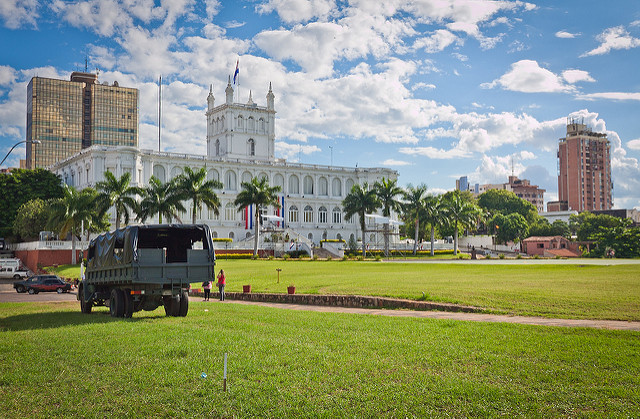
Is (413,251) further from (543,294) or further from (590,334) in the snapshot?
(590,334)

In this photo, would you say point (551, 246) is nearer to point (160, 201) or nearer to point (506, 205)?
point (506, 205)

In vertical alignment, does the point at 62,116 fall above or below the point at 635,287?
above

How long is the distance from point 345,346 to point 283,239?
236 feet

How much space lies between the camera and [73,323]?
17.8m

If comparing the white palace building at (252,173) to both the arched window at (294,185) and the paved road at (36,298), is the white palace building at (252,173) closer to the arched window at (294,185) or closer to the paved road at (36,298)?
the arched window at (294,185)

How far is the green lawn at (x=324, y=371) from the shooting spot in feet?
28.8

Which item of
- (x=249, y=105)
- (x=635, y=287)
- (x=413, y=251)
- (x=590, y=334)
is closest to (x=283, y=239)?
(x=413, y=251)

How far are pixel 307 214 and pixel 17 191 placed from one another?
47.2 meters

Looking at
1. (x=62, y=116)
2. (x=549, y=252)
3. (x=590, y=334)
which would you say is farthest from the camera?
(x=62, y=116)

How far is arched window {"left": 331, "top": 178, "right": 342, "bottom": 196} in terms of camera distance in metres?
116

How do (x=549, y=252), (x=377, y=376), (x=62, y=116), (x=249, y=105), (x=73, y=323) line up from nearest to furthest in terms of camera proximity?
(x=377, y=376) → (x=73, y=323) → (x=549, y=252) → (x=249, y=105) → (x=62, y=116)

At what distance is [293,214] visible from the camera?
360 ft

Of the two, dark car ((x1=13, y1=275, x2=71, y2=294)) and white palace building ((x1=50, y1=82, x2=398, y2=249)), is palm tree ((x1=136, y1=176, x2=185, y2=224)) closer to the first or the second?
white palace building ((x1=50, y1=82, x2=398, y2=249))

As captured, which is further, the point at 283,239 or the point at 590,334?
the point at 283,239
